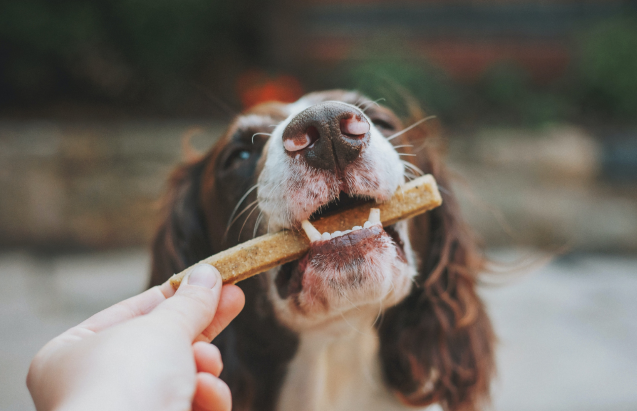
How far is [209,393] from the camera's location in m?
1.09

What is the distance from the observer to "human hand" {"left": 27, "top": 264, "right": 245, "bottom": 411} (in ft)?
2.97

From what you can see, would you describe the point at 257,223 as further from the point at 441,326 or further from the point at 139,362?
the point at 441,326

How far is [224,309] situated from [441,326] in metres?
1.20

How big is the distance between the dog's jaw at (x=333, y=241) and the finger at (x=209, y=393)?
436mm

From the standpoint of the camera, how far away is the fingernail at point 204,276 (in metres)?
1.20

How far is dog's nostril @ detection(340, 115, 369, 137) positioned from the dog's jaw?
6 centimetres

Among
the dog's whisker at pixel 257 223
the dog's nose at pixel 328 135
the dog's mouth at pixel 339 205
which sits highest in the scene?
the dog's nose at pixel 328 135

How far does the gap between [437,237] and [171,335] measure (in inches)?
59.9

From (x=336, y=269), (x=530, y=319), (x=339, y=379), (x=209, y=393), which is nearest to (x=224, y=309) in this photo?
(x=209, y=393)

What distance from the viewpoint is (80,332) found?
113 cm

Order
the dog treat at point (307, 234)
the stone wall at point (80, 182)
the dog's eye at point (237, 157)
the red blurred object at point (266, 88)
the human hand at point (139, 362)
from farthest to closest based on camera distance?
the red blurred object at point (266, 88) → the stone wall at point (80, 182) → the dog's eye at point (237, 157) → the dog treat at point (307, 234) → the human hand at point (139, 362)

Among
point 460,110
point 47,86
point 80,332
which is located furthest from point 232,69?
point 80,332

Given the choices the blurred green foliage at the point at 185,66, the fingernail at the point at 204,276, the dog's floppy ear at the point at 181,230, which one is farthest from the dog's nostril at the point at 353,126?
the blurred green foliage at the point at 185,66

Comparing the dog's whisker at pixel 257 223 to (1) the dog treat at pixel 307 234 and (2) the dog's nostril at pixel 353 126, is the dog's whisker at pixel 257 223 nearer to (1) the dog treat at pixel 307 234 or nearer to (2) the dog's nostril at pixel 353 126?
(1) the dog treat at pixel 307 234
